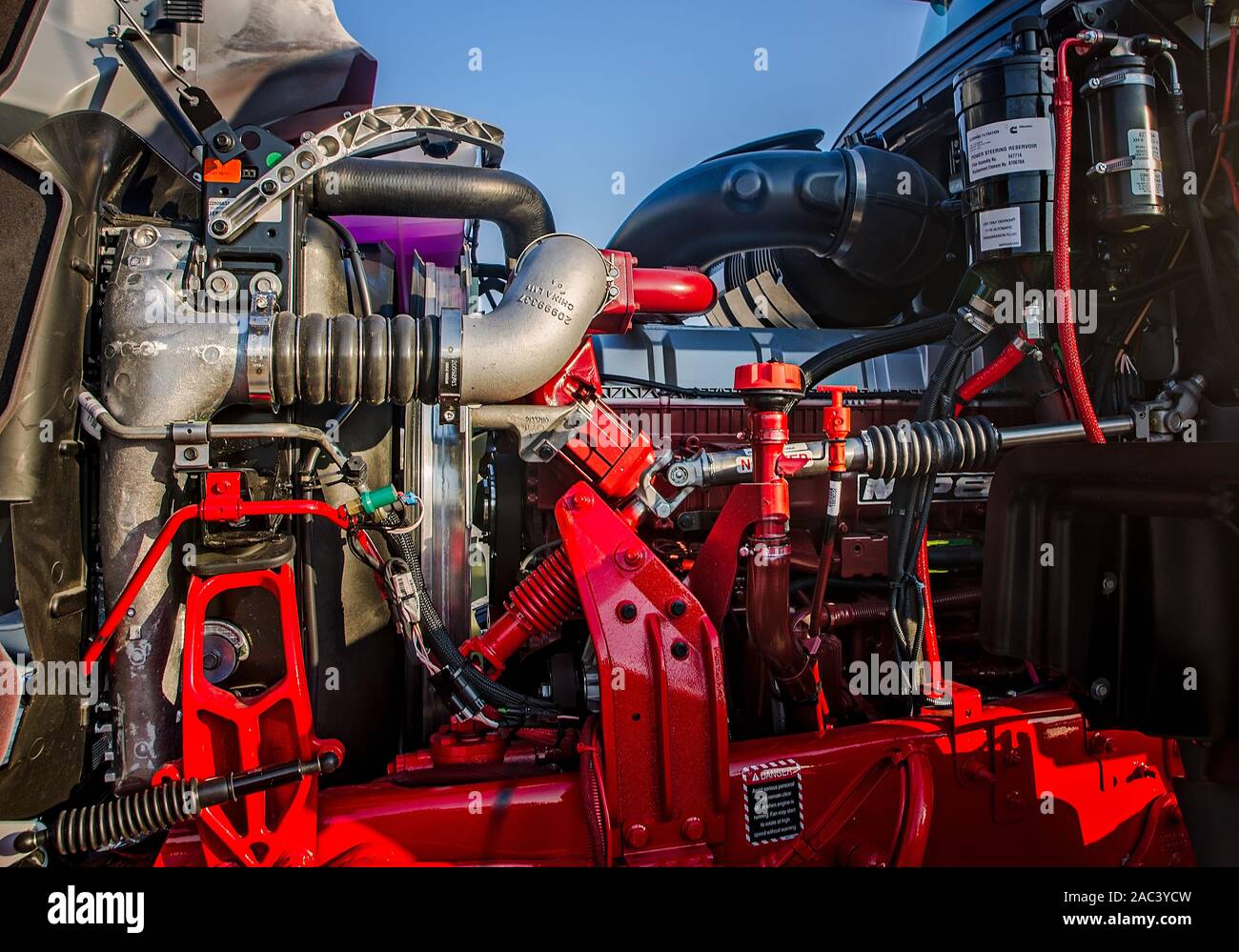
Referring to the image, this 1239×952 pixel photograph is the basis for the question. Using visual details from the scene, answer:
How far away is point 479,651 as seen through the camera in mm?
2209

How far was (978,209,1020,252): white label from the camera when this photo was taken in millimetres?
2367

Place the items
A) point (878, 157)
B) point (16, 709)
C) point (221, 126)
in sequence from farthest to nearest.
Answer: point (878, 157)
point (221, 126)
point (16, 709)

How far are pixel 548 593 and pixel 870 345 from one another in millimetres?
1419

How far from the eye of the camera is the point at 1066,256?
2262 mm

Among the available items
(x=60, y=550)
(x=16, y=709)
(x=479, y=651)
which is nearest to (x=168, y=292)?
(x=60, y=550)

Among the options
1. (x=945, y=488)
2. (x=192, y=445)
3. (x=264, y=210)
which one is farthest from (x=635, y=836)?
(x=264, y=210)

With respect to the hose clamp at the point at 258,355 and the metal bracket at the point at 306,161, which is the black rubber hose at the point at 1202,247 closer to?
the metal bracket at the point at 306,161

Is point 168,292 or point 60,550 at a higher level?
point 168,292

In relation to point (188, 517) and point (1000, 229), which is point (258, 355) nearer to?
point (188, 517)

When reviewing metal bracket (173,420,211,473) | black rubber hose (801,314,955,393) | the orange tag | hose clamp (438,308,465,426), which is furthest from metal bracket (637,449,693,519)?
the orange tag

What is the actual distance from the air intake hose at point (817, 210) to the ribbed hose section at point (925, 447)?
101cm

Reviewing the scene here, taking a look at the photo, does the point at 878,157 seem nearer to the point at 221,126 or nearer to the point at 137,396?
the point at 221,126

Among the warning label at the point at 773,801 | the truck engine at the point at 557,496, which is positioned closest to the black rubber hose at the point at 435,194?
the truck engine at the point at 557,496
